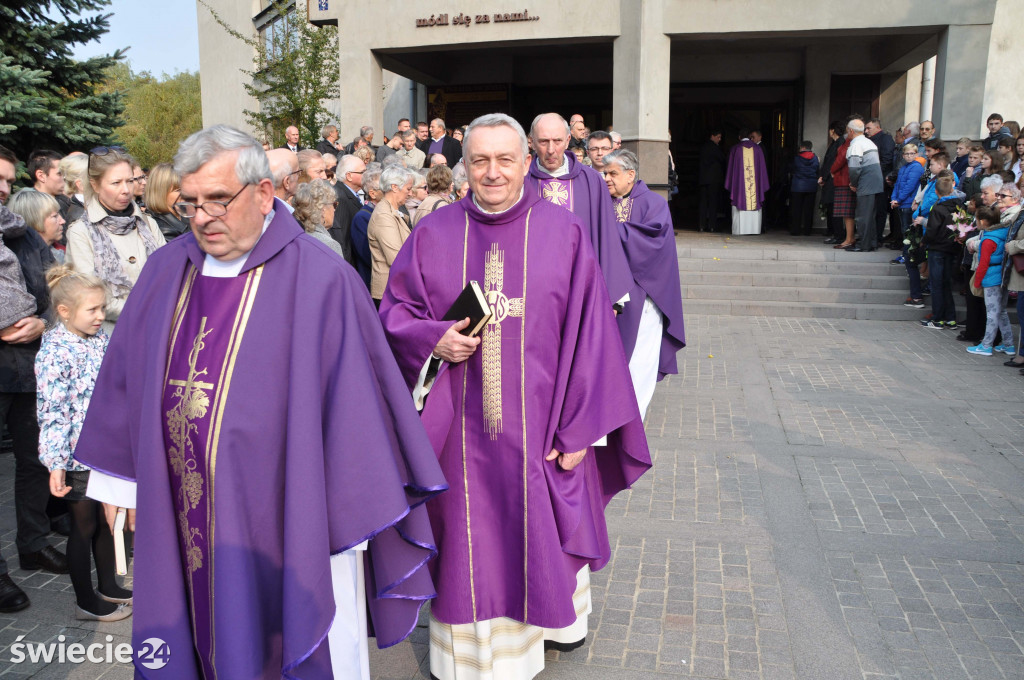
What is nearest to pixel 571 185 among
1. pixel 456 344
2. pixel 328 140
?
pixel 456 344

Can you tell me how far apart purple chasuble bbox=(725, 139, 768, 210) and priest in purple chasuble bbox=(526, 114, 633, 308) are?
451 inches

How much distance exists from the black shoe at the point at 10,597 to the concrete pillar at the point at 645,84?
483 inches

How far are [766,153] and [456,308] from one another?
17.6m

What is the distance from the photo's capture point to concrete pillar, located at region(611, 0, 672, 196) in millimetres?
14656

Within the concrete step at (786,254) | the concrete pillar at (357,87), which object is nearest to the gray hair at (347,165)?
the concrete step at (786,254)

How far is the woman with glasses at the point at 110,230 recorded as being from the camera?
4.51 m

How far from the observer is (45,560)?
4566 millimetres

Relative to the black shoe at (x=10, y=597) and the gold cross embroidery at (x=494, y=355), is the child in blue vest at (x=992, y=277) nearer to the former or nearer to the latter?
the gold cross embroidery at (x=494, y=355)

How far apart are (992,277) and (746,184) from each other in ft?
24.3

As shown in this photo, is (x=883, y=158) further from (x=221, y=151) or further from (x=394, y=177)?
(x=221, y=151)

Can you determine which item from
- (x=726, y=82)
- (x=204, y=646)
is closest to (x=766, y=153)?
(x=726, y=82)

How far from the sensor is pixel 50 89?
9578 mm

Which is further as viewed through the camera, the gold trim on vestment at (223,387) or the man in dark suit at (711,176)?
the man in dark suit at (711,176)

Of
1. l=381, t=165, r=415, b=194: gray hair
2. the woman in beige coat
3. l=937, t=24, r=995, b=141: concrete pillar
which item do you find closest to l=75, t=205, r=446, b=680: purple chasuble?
the woman in beige coat
